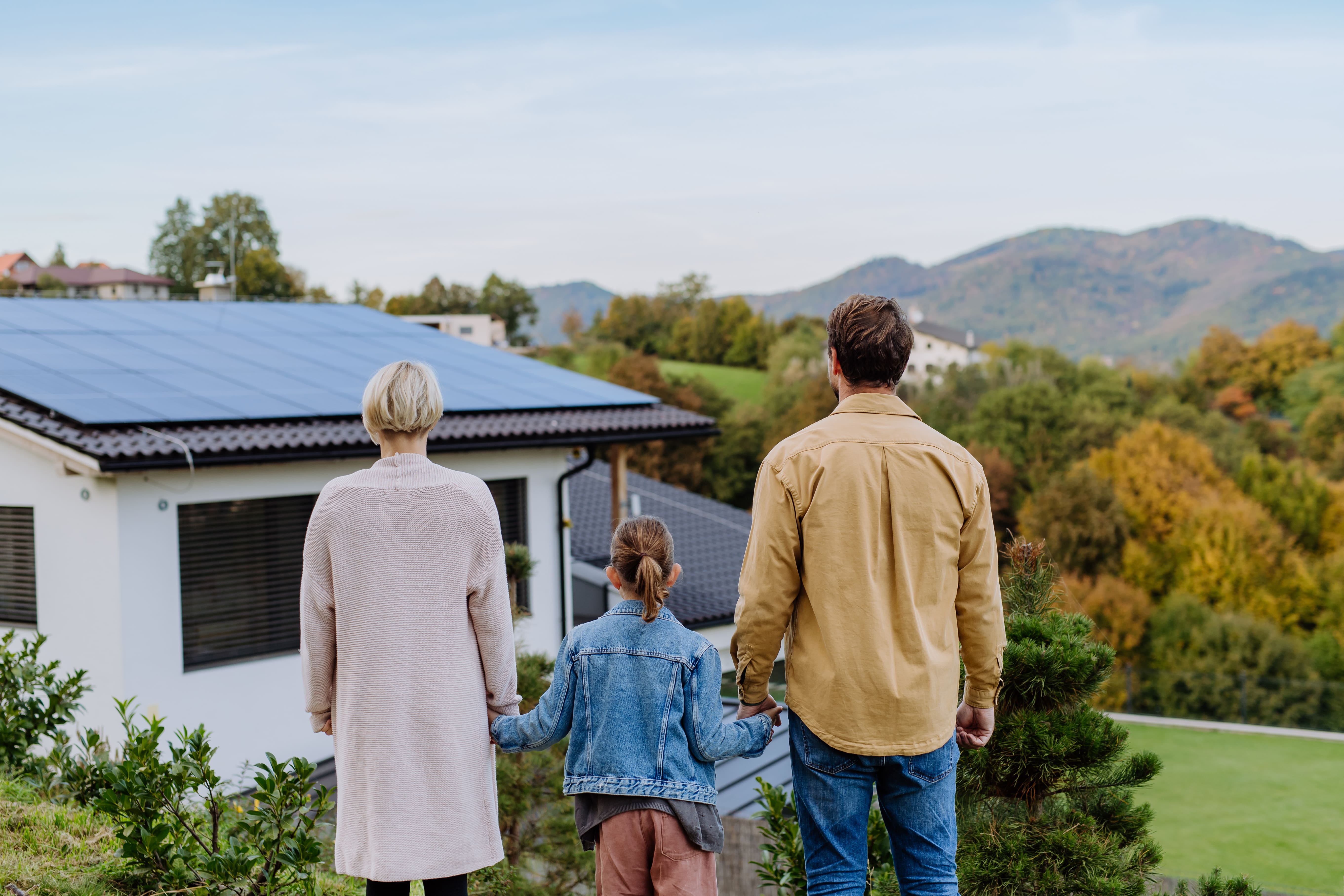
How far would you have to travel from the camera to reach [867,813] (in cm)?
258

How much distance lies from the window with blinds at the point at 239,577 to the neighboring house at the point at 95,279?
5127 centimetres

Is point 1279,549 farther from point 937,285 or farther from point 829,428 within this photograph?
point 937,285

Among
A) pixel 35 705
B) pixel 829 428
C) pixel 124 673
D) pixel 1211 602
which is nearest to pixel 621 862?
pixel 829 428

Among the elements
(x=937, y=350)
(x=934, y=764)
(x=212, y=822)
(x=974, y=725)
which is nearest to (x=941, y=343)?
(x=937, y=350)

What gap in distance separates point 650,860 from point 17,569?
8326mm

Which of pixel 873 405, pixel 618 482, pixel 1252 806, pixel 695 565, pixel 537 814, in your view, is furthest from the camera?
pixel 695 565

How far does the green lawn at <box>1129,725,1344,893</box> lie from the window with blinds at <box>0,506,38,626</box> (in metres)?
11.1

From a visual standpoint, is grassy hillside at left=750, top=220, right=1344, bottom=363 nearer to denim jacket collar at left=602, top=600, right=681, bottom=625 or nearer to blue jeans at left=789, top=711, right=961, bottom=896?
denim jacket collar at left=602, top=600, right=681, bottom=625

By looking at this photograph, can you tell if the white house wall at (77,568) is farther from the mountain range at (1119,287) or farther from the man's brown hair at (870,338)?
the mountain range at (1119,287)

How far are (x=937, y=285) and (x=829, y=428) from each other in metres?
170

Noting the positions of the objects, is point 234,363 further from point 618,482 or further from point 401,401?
point 401,401

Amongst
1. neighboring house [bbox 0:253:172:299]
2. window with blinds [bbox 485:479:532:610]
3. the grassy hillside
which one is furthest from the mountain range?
window with blinds [bbox 485:479:532:610]

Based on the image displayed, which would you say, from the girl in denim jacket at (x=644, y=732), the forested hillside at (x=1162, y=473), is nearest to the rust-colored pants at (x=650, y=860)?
the girl in denim jacket at (x=644, y=732)

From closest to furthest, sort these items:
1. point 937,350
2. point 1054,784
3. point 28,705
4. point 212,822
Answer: point 1054,784 → point 212,822 → point 28,705 → point 937,350
